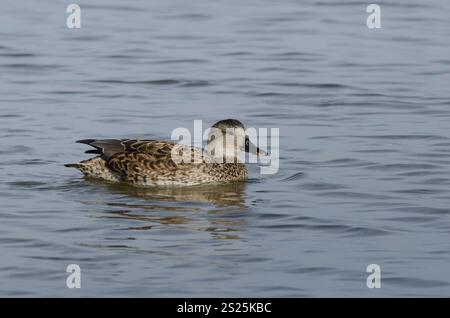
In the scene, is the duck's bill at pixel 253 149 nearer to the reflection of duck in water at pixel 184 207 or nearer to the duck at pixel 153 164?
the duck at pixel 153 164

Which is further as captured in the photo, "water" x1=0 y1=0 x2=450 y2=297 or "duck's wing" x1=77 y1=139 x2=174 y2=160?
"duck's wing" x1=77 y1=139 x2=174 y2=160

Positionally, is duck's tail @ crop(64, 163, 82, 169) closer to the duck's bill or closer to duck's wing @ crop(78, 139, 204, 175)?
duck's wing @ crop(78, 139, 204, 175)

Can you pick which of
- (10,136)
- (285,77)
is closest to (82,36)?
(285,77)

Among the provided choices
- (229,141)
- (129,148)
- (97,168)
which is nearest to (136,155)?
(129,148)

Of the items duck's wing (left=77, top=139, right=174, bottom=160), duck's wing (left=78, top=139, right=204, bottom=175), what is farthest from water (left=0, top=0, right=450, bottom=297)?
duck's wing (left=77, top=139, right=174, bottom=160)

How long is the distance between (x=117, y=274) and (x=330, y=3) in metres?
14.3

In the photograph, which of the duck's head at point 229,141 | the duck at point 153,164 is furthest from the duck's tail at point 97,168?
the duck's head at point 229,141

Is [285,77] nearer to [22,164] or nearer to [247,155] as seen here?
[247,155]

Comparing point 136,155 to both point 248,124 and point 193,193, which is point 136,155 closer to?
point 193,193

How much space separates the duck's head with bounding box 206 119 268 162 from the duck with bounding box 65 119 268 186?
0.5 inches

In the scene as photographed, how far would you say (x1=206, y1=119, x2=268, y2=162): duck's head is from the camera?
41.5 ft

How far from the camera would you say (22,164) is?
12.8 metres

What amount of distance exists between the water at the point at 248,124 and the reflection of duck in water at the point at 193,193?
3 centimetres

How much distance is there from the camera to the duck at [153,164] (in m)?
12.2
